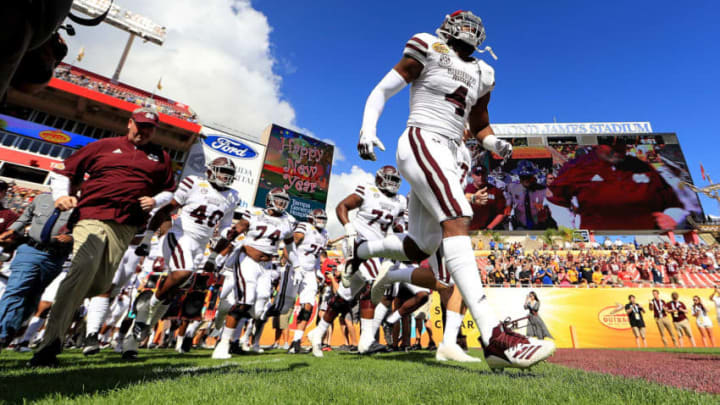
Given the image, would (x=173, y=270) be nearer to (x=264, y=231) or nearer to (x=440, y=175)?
(x=264, y=231)

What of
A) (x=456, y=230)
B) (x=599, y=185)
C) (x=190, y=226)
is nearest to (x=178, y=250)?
(x=190, y=226)

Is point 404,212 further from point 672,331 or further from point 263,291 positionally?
point 672,331

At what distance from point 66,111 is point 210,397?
1671 inches

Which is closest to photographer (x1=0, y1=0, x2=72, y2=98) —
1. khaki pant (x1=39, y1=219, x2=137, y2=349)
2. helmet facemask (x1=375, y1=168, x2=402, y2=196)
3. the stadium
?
the stadium

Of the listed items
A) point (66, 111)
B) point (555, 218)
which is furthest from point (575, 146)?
point (66, 111)

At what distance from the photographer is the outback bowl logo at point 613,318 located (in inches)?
521

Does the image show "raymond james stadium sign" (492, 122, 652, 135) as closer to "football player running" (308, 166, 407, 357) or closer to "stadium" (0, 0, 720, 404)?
"stadium" (0, 0, 720, 404)

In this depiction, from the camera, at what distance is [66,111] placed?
108 feet

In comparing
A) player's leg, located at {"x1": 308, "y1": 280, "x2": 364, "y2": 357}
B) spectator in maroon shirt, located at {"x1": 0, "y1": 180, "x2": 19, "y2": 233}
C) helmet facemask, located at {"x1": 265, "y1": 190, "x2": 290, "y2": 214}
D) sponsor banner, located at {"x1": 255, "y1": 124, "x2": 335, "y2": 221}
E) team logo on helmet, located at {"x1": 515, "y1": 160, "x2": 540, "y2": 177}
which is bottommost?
player's leg, located at {"x1": 308, "y1": 280, "x2": 364, "y2": 357}

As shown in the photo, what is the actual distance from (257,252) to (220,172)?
1.52m

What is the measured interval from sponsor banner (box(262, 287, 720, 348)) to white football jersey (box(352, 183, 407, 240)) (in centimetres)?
858

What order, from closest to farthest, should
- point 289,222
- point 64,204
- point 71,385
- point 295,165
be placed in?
1. point 71,385
2. point 64,204
3. point 289,222
4. point 295,165

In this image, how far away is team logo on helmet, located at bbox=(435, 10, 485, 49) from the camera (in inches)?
115

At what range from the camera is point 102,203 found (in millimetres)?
2885
